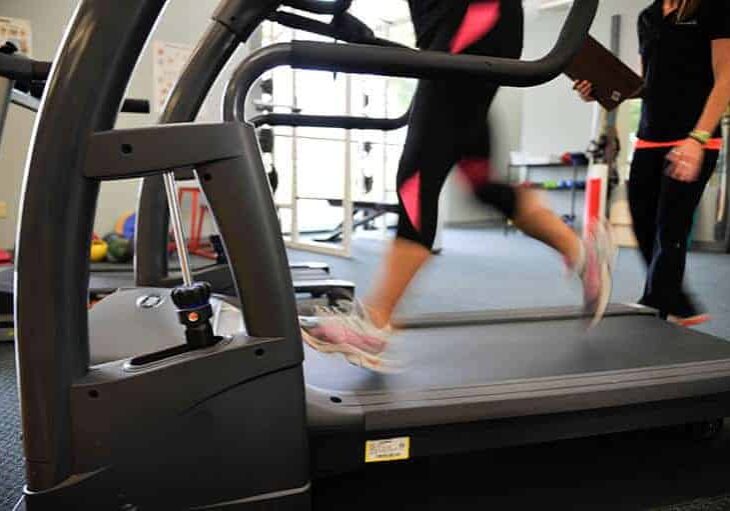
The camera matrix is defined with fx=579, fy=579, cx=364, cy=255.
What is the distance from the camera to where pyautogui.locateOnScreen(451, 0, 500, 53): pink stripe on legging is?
1197 mm

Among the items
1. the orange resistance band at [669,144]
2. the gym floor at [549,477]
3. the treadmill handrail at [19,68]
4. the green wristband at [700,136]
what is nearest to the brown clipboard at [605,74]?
the orange resistance band at [669,144]

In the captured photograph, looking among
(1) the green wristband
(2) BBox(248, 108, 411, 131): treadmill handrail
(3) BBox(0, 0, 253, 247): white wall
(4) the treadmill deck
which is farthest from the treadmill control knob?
(3) BBox(0, 0, 253, 247): white wall

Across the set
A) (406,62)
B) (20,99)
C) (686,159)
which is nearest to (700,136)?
(686,159)

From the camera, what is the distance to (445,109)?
1232mm

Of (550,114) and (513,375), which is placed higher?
(550,114)

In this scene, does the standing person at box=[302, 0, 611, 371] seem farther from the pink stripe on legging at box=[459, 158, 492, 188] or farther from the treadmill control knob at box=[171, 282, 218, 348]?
the treadmill control knob at box=[171, 282, 218, 348]

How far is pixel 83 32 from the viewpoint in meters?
0.79

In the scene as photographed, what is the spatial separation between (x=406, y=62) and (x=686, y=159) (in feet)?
2.86

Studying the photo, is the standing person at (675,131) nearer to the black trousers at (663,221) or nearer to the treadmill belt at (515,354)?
the black trousers at (663,221)

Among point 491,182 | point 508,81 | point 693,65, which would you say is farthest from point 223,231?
point 693,65

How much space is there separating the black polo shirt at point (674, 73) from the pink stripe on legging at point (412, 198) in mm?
919

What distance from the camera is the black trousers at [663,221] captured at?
5.41 feet

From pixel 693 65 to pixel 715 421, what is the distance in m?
0.97

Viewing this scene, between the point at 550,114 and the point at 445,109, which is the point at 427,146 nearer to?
the point at 445,109
